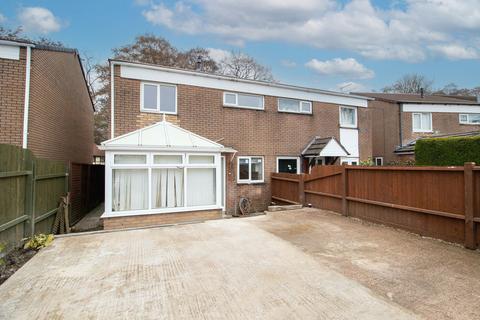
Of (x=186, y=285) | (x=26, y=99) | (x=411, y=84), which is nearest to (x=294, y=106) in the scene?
(x=26, y=99)

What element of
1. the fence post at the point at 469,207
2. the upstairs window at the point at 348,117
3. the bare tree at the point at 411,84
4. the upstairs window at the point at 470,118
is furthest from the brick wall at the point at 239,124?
the bare tree at the point at 411,84

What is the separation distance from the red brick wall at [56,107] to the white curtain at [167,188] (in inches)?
143

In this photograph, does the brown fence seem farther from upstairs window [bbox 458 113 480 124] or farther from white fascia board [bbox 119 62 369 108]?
upstairs window [bbox 458 113 480 124]

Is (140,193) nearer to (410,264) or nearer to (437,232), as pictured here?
(410,264)

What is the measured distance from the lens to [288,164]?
42.9 feet

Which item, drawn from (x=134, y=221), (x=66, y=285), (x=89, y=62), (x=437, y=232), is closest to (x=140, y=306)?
(x=66, y=285)

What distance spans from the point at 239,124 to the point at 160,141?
13.8 ft

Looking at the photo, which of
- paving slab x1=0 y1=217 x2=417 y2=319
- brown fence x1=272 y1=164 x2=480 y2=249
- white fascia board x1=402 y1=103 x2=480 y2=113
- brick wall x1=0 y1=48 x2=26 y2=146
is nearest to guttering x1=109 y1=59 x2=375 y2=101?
brick wall x1=0 y1=48 x2=26 y2=146

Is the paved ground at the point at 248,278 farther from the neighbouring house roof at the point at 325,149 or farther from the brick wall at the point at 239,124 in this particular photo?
the neighbouring house roof at the point at 325,149

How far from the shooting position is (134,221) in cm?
792

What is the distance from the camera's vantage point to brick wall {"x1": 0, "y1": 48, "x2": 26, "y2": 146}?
24.2 ft

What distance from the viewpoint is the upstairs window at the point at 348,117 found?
14.7m

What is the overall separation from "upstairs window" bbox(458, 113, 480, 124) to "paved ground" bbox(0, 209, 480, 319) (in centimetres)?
1942

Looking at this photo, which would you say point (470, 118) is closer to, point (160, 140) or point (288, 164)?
point (288, 164)
